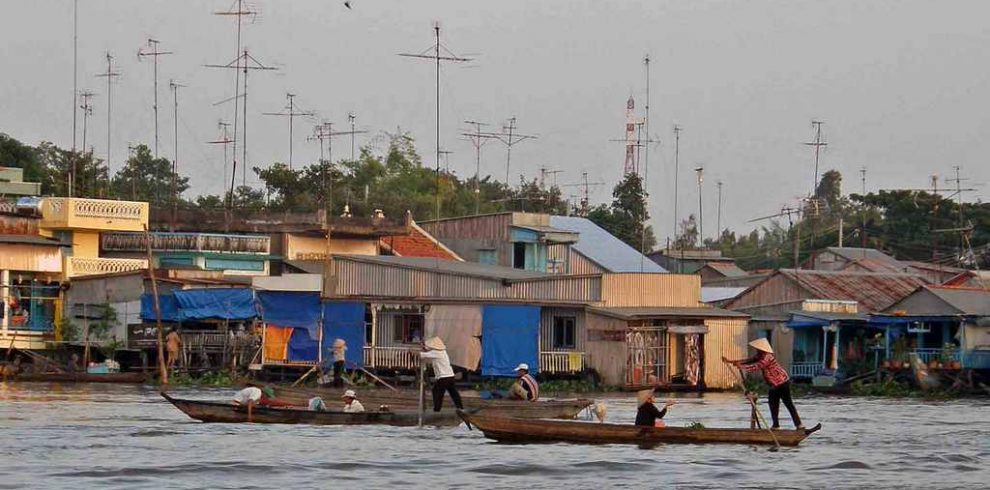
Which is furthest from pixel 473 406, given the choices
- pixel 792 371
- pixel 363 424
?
pixel 792 371

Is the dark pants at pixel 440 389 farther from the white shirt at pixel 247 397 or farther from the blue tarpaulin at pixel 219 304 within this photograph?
the blue tarpaulin at pixel 219 304

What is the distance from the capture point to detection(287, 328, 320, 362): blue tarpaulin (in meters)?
38.1

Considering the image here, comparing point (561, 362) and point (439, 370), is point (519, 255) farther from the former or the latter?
point (439, 370)

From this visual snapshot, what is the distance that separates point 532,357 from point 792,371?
7.46 meters

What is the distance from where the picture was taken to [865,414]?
29.9 meters

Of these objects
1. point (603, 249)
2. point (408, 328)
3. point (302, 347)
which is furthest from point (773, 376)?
point (603, 249)

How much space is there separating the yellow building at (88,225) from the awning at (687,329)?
41.5ft

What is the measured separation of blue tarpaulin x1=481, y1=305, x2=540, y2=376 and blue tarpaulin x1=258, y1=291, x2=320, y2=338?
3.91 meters

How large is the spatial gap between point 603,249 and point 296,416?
1069 inches

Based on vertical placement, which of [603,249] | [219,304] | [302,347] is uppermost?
[603,249]

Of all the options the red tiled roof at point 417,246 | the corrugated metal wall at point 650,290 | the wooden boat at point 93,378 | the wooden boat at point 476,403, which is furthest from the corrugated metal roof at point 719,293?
the wooden boat at point 476,403

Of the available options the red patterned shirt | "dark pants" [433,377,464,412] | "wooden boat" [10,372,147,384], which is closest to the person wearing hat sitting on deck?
the red patterned shirt

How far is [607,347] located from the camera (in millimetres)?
36562

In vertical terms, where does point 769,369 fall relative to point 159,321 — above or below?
below
